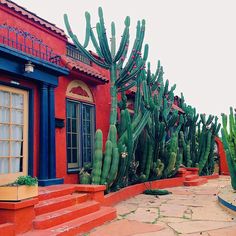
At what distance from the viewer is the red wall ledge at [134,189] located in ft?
23.3

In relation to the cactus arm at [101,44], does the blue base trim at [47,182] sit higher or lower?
lower

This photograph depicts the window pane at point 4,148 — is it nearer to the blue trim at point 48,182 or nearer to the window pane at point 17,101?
the window pane at point 17,101

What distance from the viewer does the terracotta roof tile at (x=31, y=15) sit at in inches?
276

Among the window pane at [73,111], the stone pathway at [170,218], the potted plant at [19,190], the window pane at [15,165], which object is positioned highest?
the window pane at [73,111]

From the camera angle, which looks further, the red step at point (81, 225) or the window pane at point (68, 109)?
the window pane at point (68, 109)

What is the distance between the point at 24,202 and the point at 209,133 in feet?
34.3

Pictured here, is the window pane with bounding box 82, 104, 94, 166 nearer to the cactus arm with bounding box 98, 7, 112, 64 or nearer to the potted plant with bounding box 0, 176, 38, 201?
the cactus arm with bounding box 98, 7, 112, 64

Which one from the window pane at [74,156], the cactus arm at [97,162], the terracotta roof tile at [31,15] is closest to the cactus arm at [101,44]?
the terracotta roof tile at [31,15]

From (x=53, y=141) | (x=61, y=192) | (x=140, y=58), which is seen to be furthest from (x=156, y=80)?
(x=61, y=192)

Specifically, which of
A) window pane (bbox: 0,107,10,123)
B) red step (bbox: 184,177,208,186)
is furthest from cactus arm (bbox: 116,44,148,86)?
red step (bbox: 184,177,208,186)

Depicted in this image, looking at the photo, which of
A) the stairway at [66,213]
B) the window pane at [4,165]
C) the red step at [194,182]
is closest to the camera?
the stairway at [66,213]

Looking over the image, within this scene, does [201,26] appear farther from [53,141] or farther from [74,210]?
[74,210]

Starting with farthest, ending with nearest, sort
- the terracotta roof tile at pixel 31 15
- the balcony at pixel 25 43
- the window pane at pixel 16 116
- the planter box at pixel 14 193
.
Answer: the terracotta roof tile at pixel 31 15
the balcony at pixel 25 43
the window pane at pixel 16 116
the planter box at pixel 14 193

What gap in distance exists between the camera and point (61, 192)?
609cm
